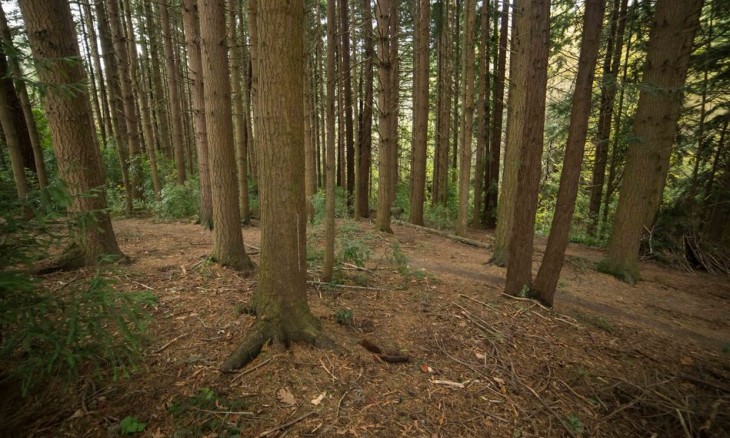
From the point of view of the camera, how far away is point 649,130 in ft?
25.8

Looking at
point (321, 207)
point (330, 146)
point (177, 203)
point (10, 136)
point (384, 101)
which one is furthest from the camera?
point (321, 207)

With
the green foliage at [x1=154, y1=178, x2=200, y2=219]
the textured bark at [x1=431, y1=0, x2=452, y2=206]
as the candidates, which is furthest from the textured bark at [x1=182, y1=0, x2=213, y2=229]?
the textured bark at [x1=431, y1=0, x2=452, y2=206]

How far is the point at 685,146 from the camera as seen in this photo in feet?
37.9

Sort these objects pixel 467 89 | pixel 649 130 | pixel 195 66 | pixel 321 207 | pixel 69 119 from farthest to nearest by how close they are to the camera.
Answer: pixel 321 207, pixel 467 89, pixel 649 130, pixel 195 66, pixel 69 119

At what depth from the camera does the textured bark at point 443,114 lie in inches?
597

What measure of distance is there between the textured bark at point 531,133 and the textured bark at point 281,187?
339 centimetres

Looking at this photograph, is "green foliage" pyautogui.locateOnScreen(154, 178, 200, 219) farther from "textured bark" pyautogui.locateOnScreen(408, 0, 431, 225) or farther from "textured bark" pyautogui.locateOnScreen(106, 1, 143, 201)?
"textured bark" pyautogui.locateOnScreen(408, 0, 431, 225)

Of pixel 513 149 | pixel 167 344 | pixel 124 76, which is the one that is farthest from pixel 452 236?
pixel 124 76

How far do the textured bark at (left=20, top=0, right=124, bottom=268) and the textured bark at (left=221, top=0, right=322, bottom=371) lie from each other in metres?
2.22

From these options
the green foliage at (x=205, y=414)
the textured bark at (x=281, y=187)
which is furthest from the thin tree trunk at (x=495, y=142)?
the green foliage at (x=205, y=414)

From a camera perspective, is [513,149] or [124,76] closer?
[513,149]

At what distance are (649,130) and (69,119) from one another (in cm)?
1124

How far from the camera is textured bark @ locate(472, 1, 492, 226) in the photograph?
10969 millimetres

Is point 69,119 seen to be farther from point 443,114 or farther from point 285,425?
point 443,114
